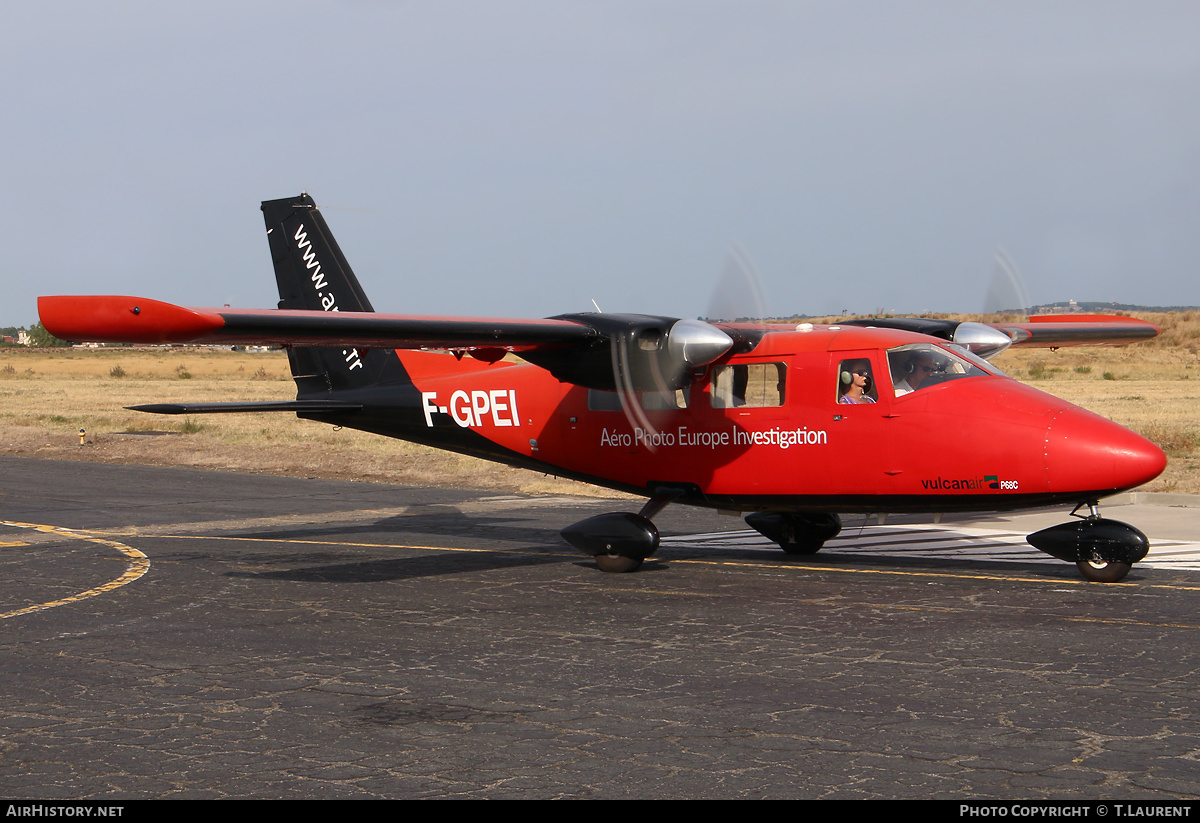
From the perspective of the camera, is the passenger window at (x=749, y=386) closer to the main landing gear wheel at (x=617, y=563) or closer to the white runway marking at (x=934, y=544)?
the main landing gear wheel at (x=617, y=563)

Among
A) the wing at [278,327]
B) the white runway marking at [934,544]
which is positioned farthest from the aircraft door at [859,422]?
the wing at [278,327]

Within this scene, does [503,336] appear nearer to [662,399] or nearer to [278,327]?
[662,399]

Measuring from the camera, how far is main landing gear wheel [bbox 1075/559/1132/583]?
12.1 m

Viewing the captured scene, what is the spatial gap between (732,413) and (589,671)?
5816mm

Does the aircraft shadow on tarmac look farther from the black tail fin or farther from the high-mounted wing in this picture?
the high-mounted wing

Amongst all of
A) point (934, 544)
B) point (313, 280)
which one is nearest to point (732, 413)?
point (934, 544)

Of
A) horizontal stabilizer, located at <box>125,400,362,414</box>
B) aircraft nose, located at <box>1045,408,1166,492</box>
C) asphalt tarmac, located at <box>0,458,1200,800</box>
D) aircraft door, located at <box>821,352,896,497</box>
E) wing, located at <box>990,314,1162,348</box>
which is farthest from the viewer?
wing, located at <box>990,314,1162,348</box>

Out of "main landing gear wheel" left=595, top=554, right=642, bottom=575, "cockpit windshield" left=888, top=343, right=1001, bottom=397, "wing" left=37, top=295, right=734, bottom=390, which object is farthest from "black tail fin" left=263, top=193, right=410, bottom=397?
"cockpit windshield" left=888, top=343, right=1001, bottom=397

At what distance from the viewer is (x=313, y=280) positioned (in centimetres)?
1795

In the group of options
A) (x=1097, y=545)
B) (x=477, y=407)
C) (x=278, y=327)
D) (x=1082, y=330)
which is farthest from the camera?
(x=1082, y=330)

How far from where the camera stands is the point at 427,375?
1698 centimetres

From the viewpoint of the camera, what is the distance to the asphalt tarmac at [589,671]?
6.38 meters

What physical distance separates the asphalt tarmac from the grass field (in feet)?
32.7
